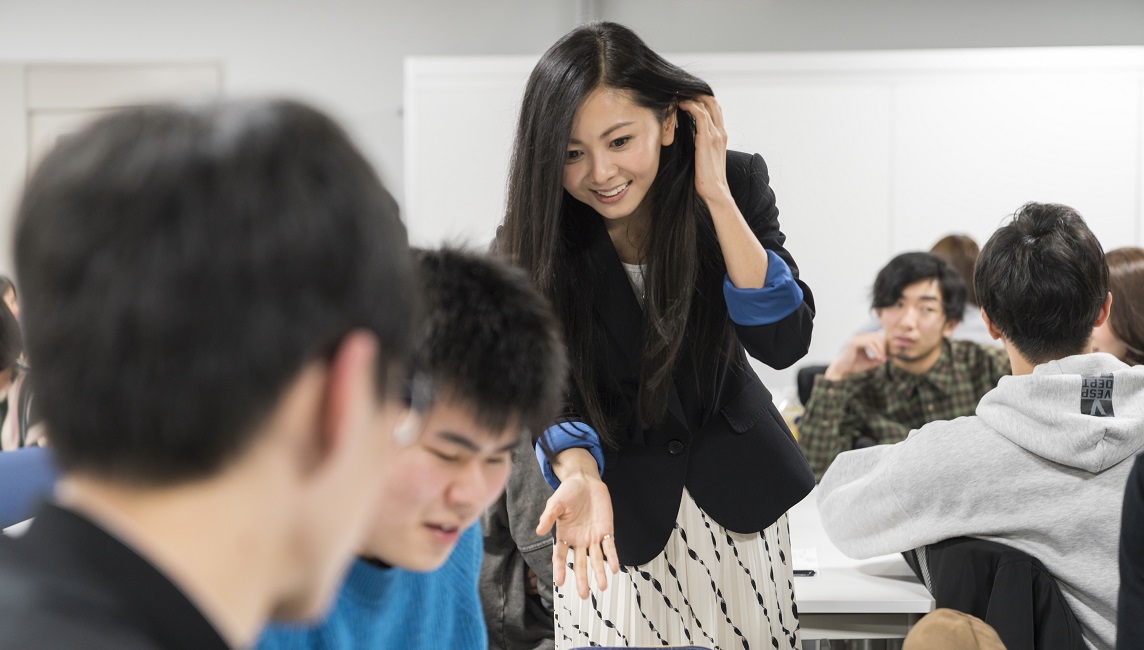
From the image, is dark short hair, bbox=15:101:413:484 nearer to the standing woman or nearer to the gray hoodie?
the standing woman

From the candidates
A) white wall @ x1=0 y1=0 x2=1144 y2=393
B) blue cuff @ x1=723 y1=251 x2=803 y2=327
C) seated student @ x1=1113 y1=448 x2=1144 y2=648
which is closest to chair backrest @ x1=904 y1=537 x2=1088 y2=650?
seated student @ x1=1113 y1=448 x2=1144 y2=648

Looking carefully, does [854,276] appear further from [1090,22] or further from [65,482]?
[65,482]

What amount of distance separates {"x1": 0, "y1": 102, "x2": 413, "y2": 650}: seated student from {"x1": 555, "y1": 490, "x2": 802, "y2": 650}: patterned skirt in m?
1.13

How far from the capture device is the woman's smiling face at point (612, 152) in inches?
55.7

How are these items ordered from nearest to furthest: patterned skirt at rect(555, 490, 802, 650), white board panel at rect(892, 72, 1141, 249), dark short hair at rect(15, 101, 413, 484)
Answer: dark short hair at rect(15, 101, 413, 484) → patterned skirt at rect(555, 490, 802, 650) → white board panel at rect(892, 72, 1141, 249)

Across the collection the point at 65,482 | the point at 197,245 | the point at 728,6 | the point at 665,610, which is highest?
the point at 728,6

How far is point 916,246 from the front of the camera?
501 centimetres

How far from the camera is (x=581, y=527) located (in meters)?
1.29

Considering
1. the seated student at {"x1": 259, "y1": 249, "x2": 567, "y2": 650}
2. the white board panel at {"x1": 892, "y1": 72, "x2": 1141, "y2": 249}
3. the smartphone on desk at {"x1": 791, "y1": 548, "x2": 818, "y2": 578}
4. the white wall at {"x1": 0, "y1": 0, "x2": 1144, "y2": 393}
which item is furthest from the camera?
the white wall at {"x1": 0, "y1": 0, "x2": 1144, "y2": 393}

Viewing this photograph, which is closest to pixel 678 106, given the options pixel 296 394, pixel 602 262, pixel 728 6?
pixel 602 262

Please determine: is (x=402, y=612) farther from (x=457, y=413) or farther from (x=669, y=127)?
(x=669, y=127)

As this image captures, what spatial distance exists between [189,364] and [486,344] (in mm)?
451

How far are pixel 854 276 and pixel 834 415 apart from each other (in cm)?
227

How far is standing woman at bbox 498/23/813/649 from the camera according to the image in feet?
4.73
